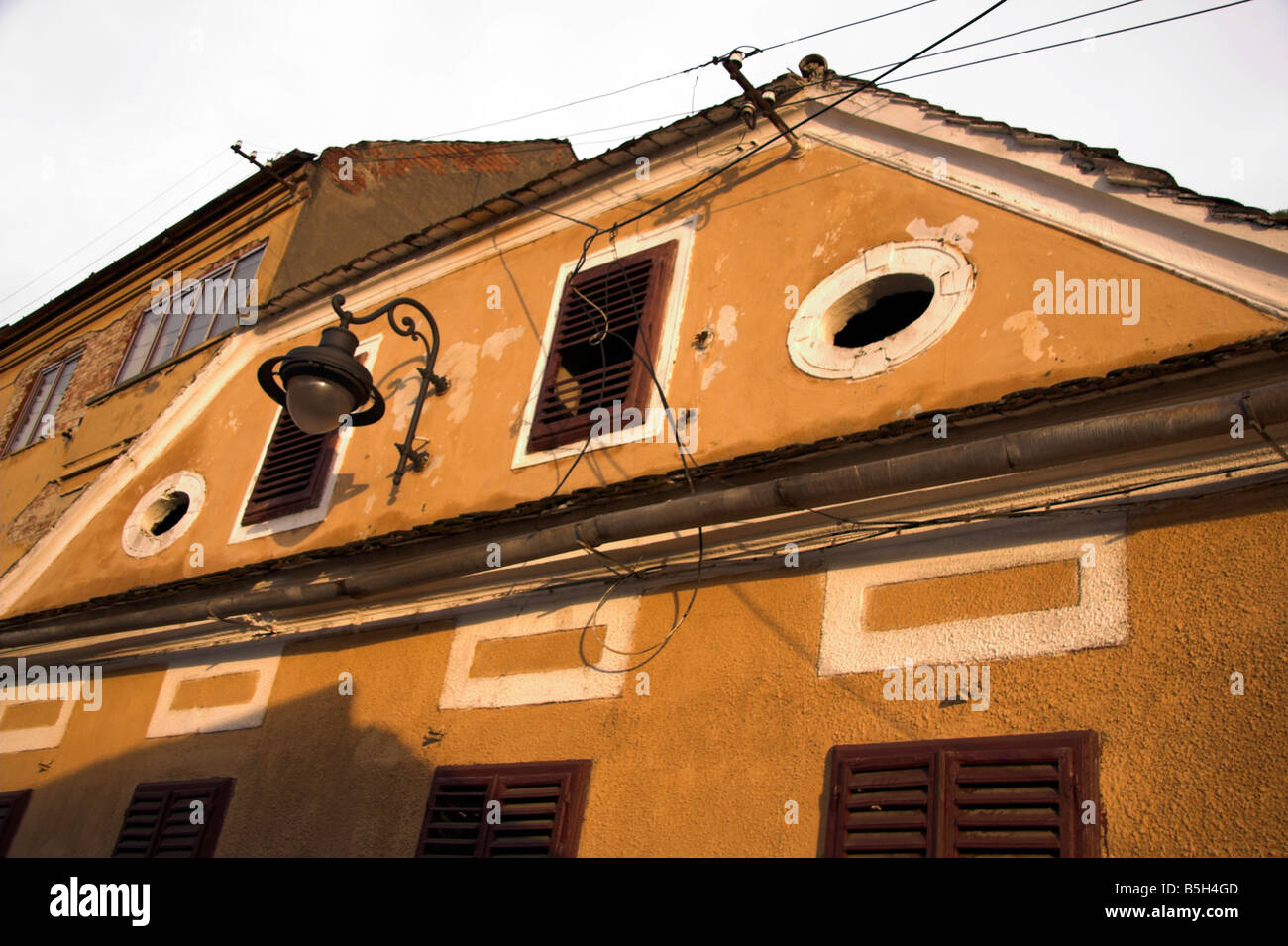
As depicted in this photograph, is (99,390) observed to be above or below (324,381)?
above

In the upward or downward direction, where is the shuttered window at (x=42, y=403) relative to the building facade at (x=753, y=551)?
upward

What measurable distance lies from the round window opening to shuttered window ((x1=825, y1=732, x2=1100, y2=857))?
7.49 m

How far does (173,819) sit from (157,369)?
6.59 meters

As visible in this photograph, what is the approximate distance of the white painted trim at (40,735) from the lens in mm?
8953

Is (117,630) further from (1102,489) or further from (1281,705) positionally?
(1281,705)

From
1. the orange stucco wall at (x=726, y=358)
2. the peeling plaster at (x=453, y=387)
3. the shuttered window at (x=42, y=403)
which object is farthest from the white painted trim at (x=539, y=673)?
the shuttered window at (x=42, y=403)

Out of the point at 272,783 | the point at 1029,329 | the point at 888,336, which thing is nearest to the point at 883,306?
the point at 888,336

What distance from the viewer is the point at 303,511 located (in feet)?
29.1

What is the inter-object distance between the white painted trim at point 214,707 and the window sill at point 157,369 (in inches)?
172

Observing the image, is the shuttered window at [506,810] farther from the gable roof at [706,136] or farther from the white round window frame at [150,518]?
the white round window frame at [150,518]

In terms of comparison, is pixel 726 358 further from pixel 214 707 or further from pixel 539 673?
pixel 214 707

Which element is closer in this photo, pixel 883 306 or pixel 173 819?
pixel 883 306

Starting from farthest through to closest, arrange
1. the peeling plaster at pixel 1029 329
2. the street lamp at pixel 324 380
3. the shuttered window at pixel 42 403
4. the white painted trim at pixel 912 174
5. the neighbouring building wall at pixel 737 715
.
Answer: the shuttered window at pixel 42 403, the street lamp at pixel 324 380, the peeling plaster at pixel 1029 329, the white painted trim at pixel 912 174, the neighbouring building wall at pixel 737 715
